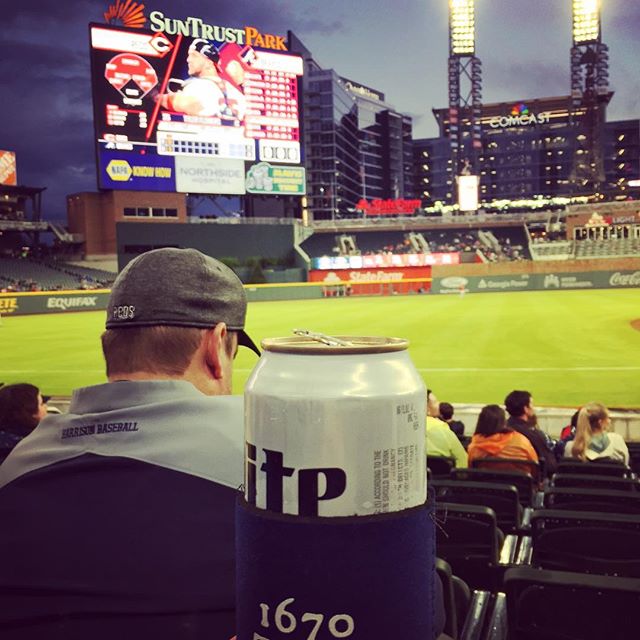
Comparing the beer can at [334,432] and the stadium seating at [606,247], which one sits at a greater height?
the stadium seating at [606,247]

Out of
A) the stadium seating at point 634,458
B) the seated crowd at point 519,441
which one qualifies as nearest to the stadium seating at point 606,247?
the stadium seating at point 634,458

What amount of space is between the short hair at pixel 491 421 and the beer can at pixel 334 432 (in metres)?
5.08

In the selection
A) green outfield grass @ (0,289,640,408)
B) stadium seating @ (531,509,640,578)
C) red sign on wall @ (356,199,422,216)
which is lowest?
green outfield grass @ (0,289,640,408)

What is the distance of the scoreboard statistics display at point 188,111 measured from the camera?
4872 centimetres

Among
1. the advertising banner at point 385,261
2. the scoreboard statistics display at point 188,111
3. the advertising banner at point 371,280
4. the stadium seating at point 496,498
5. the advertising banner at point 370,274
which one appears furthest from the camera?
the advertising banner at point 385,261

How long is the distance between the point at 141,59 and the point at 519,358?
41807mm

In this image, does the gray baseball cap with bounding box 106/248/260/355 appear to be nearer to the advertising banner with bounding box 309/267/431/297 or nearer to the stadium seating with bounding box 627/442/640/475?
the stadium seating with bounding box 627/442/640/475

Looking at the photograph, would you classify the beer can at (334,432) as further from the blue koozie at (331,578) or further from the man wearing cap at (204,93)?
the man wearing cap at (204,93)

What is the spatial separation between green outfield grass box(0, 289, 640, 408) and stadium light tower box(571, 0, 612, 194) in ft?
254

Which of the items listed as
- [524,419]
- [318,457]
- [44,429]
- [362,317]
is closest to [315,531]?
[318,457]

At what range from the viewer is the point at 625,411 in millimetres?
11648

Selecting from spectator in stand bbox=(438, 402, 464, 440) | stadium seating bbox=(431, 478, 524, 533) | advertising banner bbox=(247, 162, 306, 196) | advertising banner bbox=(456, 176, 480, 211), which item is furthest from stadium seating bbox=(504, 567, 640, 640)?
advertising banner bbox=(456, 176, 480, 211)

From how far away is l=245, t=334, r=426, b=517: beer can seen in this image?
103 centimetres

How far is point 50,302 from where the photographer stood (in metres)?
40.0
